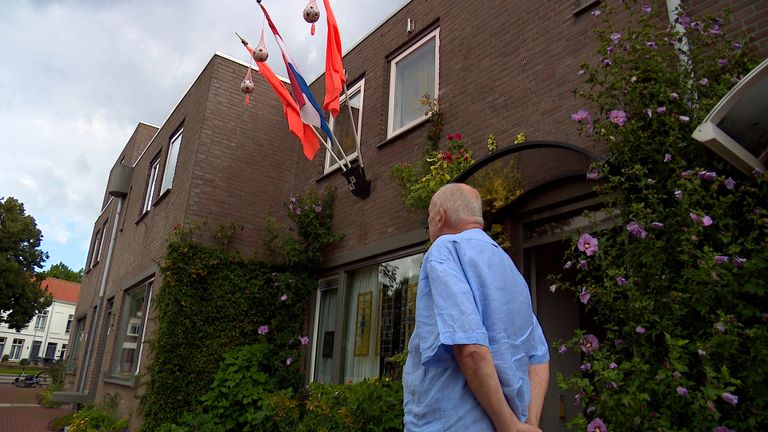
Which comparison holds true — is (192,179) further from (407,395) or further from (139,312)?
(407,395)

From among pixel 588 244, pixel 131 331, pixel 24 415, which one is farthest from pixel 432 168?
pixel 24 415

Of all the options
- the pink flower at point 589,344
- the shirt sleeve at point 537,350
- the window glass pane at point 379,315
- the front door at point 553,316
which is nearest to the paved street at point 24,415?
the window glass pane at point 379,315

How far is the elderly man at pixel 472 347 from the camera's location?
161 cm

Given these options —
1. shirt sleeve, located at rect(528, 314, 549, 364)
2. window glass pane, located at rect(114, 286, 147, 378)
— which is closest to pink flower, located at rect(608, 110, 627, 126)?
shirt sleeve, located at rect(528, 314, 549, 364)

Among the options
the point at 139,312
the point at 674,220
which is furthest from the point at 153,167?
the point at 674,220

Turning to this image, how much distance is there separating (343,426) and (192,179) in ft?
16.1

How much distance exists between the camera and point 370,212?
22.8 ft

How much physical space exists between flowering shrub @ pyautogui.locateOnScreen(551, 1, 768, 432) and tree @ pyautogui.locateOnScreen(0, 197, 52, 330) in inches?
1465

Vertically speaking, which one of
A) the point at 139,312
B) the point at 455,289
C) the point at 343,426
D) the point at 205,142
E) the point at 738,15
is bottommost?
the point at 343,426

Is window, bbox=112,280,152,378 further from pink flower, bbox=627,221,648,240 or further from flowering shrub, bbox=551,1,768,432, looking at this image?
pink flower, bbox=627,221,648,240

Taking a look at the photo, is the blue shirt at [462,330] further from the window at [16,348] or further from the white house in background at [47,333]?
the window at [16,348]

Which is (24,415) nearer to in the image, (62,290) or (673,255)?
(673,255)

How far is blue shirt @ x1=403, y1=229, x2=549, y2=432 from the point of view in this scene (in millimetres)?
1646

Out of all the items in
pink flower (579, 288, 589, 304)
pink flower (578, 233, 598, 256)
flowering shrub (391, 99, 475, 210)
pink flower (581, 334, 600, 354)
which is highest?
flowering shrub (391, 99, 475, 210)
